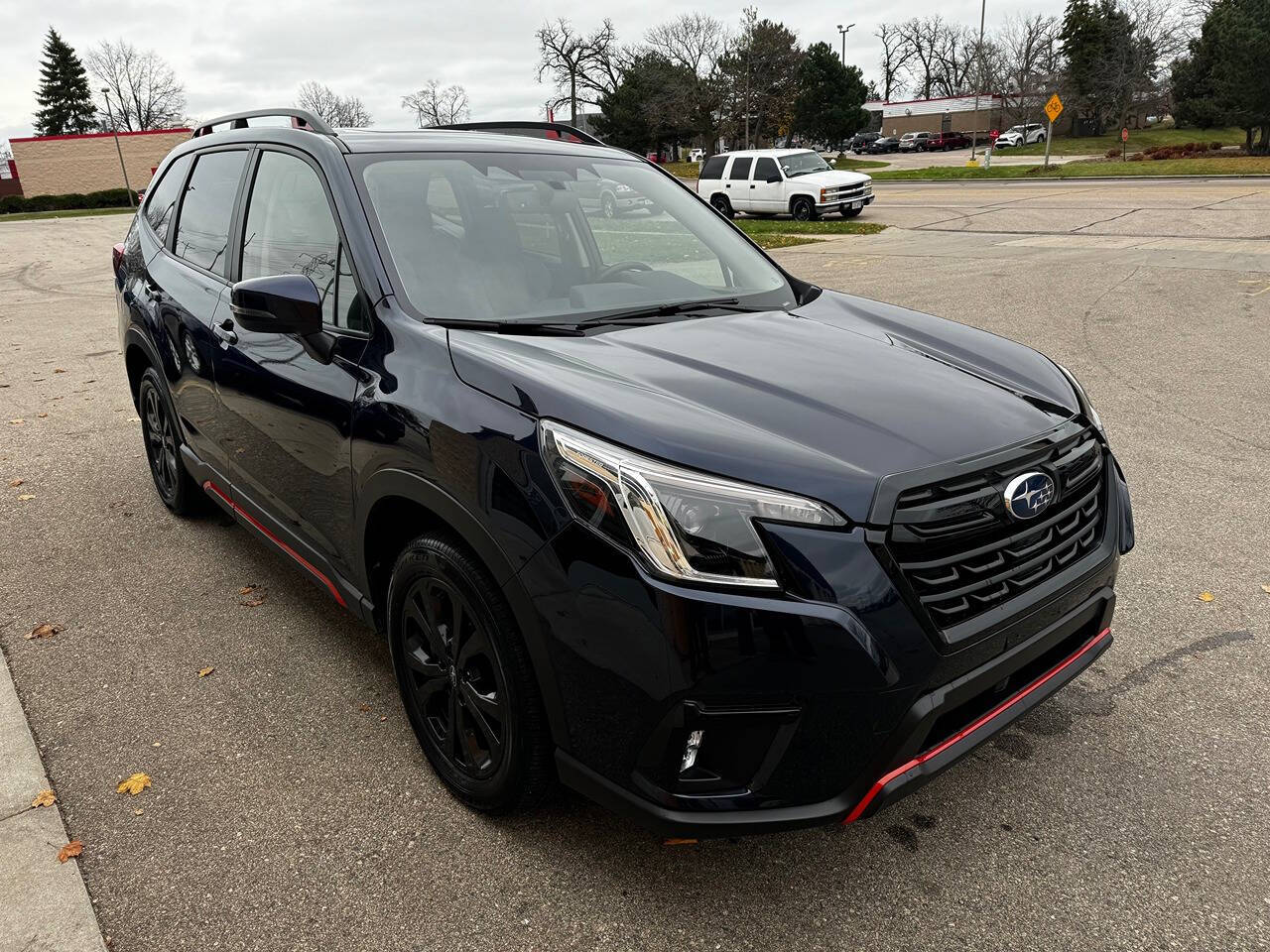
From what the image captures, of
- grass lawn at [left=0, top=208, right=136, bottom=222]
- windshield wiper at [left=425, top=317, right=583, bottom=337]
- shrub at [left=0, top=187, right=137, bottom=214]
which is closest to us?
windshield wiper at [left=425, top=317, right=583, bottom=337]

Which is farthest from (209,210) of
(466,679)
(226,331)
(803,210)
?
(803,210)

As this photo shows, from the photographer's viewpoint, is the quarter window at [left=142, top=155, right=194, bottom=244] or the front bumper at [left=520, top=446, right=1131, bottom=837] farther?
the quarter window at [left=142, top=155, right=194, bottom=244]

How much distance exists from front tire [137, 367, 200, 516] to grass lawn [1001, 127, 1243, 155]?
194 feet

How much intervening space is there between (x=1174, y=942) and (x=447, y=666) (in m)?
1.90

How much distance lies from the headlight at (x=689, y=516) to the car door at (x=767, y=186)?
22722 millimetres

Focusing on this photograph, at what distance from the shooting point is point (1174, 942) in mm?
2227

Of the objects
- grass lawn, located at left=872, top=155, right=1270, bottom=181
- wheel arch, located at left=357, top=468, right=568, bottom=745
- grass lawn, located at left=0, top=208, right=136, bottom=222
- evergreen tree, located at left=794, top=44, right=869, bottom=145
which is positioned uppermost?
evergreen tree, located at left=794, top=44, right=869, bottom=145

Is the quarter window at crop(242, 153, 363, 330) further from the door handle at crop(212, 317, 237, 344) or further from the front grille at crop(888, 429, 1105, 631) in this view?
the front grille at crop(888, 429, 1105, 631)

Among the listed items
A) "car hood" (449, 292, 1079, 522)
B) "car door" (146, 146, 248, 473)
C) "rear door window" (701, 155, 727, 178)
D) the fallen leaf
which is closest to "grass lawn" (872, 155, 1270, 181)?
"rear door window" (701, 155, 727, 178)

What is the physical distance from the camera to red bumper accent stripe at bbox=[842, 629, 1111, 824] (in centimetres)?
212

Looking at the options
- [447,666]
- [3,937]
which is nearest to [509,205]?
[447,666]

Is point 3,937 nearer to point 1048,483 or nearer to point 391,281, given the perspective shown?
point 391,281

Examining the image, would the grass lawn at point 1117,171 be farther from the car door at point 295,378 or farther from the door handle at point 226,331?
the door handle at point 226,331

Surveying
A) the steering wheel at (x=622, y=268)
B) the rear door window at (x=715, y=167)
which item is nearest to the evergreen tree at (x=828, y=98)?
the rear door window at (x=715, y=167)
